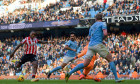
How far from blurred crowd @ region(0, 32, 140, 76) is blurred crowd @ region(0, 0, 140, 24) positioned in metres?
2.52

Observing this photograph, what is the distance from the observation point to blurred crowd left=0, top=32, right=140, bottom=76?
2217cm

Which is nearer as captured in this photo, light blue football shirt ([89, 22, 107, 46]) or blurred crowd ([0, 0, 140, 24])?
light blue football shirt ([89, 22, 107, 46])

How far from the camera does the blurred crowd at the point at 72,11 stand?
93.9ft

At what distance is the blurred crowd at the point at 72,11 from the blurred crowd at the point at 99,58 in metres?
2.52

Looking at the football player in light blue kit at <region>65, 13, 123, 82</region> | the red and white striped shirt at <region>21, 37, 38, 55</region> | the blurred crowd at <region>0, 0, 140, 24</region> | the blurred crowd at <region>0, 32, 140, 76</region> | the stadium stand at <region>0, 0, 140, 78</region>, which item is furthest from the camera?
the blurred crowd at <region>0, 0, 140, 24</region>

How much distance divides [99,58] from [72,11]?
9655mm

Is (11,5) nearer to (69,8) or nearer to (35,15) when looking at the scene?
(35,15)

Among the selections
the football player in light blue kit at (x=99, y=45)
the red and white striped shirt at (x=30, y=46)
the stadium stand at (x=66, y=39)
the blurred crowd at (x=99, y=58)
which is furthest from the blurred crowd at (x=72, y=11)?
the football player in light blue kit at (x=99, y=45)

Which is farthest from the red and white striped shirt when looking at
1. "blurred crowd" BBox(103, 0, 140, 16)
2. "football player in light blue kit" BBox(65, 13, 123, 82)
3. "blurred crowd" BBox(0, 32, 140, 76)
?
"blurred crowd" BBox(103, 0, 140, 16)

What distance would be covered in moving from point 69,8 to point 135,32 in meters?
8.31

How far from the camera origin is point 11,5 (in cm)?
4194

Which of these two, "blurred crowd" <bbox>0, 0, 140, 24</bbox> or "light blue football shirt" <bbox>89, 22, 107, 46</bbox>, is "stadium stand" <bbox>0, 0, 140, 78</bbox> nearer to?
"blurred crowd" <bbox>0, 0, 140, 24</bbox>

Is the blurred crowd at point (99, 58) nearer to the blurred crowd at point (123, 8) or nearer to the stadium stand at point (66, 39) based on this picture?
the stadium stand at point (66, 39)

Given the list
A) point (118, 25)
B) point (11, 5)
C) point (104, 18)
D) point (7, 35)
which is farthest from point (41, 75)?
point (11, 5)
